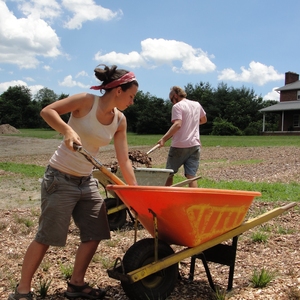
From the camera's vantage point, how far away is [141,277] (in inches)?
106

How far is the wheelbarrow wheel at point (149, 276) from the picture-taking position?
2811mm

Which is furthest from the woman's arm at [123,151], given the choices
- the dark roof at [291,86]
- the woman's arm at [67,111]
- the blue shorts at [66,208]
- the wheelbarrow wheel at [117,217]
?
the dark roof at [291,86]

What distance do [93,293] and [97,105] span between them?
1344 mm

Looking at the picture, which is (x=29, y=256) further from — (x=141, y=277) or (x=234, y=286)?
(x=234, y=286)

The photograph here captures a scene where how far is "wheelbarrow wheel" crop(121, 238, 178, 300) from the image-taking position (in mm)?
2811

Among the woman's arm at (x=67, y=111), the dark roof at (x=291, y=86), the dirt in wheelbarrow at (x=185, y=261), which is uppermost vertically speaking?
the dark roof at (x=291, y=86)

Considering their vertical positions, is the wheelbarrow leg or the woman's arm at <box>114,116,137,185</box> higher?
the woman's arm at <box>114,116,137,185</box>

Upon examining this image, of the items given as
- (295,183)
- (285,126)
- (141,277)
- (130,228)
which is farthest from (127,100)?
(285,126)

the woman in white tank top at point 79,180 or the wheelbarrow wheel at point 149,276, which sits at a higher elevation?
the woman in white tank top at point 79,180

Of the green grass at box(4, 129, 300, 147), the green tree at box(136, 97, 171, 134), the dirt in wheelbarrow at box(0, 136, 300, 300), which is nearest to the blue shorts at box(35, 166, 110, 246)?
the dirt in wheelbarrow at box(0, 136, 300, 300)

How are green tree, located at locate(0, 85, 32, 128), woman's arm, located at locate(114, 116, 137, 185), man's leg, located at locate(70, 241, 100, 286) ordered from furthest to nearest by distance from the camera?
1. green tree, located at locate(0, 85, 32, 128)
2. woman's arm, located at locate(114, 116, 137, 185)
3. man's leg, located at locate(70, 241, 100, 286)

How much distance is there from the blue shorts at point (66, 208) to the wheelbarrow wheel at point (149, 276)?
0.33m

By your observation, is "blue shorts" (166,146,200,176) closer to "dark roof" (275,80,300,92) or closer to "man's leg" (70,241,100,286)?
"man's leg" (70,241,100,286)

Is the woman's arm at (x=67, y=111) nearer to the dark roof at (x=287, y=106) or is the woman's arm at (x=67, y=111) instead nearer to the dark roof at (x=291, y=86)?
the dark roof at (x=287, y=106)
